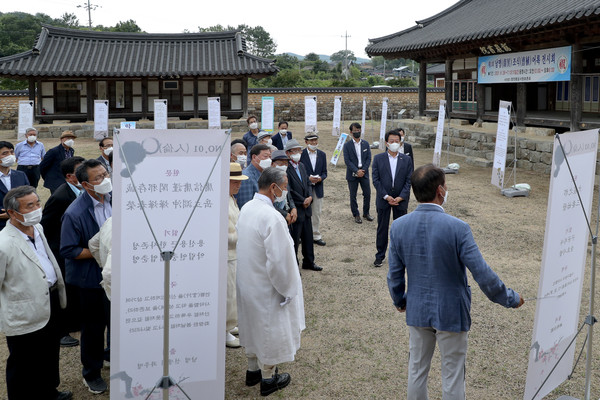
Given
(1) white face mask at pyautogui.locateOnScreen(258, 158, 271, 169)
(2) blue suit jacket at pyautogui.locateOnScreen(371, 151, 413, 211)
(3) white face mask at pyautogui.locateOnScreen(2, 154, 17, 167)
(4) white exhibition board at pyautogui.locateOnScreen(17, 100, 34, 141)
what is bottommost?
(2) blue suit jacket at pyautogui.locateOnScreen(371, 151, 413, 211)

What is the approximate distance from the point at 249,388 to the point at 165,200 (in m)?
1.84

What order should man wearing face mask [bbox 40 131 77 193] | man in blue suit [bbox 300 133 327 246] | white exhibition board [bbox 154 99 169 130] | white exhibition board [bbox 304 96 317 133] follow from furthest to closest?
white exhibition board [bbox 304 96 317 133] < white exhibition board [bbox 154 99 169 130] < man wearing face mask [bbox 40 131 77 193] < man in blue suit [bbox 300 133 327 246]

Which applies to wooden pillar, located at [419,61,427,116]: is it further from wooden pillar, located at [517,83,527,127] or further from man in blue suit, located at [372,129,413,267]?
man in blue suit, located at [372,129,413,267]

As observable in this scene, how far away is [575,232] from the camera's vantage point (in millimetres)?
3578

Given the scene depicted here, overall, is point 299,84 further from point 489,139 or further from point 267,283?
point 267,283

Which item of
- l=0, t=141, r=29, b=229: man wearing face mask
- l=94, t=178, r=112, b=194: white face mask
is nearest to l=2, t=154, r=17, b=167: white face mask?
l=0, t=141, r=29, b=229: man wearing face mask

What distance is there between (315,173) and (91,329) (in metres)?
4.80

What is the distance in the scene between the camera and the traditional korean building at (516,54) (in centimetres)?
1198

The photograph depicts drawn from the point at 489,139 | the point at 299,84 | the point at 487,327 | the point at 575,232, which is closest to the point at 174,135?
the point at 575,232

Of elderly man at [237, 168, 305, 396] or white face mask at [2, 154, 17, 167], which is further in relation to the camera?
white face mask at [2, 154, 17, 167]

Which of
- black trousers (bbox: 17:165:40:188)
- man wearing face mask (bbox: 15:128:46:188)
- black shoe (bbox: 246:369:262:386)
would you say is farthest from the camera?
man wearing face mask (bbox: 15:128:46:188)

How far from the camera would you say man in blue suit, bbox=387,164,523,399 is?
9.84 feet

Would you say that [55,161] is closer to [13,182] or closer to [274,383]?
[13,182]

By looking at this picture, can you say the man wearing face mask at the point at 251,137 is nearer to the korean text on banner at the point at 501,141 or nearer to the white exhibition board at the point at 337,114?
the korean text on banner at the point at 501,141
